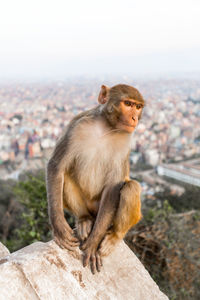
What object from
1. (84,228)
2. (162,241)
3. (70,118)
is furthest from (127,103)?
(70,118)

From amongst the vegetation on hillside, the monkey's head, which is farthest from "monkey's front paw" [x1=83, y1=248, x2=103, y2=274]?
the vegetation on hillside

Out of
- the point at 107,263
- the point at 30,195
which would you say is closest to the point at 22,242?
the point at 30,195

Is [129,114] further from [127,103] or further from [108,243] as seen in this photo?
[108,243]

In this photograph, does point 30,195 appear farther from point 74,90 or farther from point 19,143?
point 74,90

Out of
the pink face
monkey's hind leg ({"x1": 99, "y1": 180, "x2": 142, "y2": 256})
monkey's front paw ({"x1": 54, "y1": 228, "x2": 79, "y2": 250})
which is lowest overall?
monkey's front paw ({"x1": 54, "y1": 228, "x2": 79, "y2": 250})

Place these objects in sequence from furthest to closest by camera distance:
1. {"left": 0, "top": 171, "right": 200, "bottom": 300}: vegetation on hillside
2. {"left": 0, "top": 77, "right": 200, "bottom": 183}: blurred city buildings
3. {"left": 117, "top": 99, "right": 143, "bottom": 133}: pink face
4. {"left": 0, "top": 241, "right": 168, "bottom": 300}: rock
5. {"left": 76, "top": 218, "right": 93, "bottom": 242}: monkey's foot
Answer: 1. {"left": 0, "top": 77, "right": 200, "bottom": 183}: blurred city buildings
2. {"left": 0, "top": 171, "right": 200, "bottom": 300}: vegetation on hillside
3. {"left": 76, "top": 218, "right": 93, "bottom": 242}: monkey's foot
4. {"left": 117, "top": 99, "right": 143, "bottom": 133}: pink face
5. {"left": 0, "top": 241, "right": 168, "bottom": 300}: rock

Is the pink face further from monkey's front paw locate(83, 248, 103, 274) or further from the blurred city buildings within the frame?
the blurred city buildings
